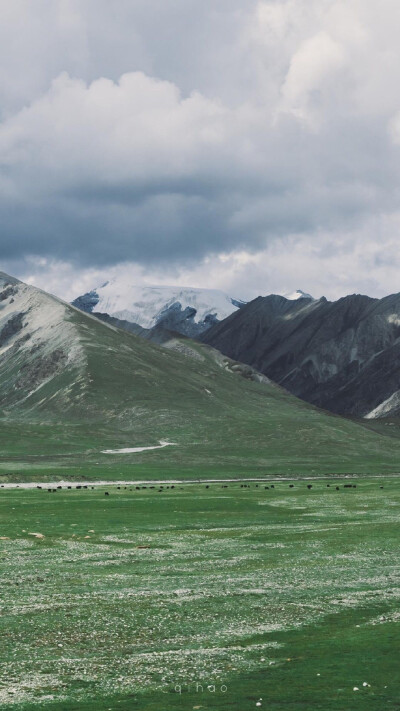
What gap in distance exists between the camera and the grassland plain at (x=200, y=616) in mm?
20516

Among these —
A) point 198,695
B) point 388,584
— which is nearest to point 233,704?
point 198,695

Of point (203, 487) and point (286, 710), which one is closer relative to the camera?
point (286, 710)

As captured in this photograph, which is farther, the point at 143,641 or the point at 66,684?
the point at 143,641

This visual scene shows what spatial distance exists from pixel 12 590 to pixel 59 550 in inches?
521

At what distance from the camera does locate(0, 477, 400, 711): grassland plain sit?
67.3ft

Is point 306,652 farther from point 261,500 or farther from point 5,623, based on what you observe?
point 261,500

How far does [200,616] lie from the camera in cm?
2953

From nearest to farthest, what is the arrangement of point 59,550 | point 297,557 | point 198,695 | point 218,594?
1. point 198,695
2. point 218,594
3. point 297,557
4. point 59,550

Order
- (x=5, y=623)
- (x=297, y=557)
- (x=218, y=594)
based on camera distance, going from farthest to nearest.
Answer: (x=297, y=557)
(x=218, y=594)
(x=5, y=623)

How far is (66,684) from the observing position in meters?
21.3

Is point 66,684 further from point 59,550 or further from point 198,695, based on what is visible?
point 59,550

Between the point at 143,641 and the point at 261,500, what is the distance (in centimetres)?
6667

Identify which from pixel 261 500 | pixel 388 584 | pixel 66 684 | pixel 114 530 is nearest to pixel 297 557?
pixel 388 584

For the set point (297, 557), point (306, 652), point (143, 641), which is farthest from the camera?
point (297, 557)
